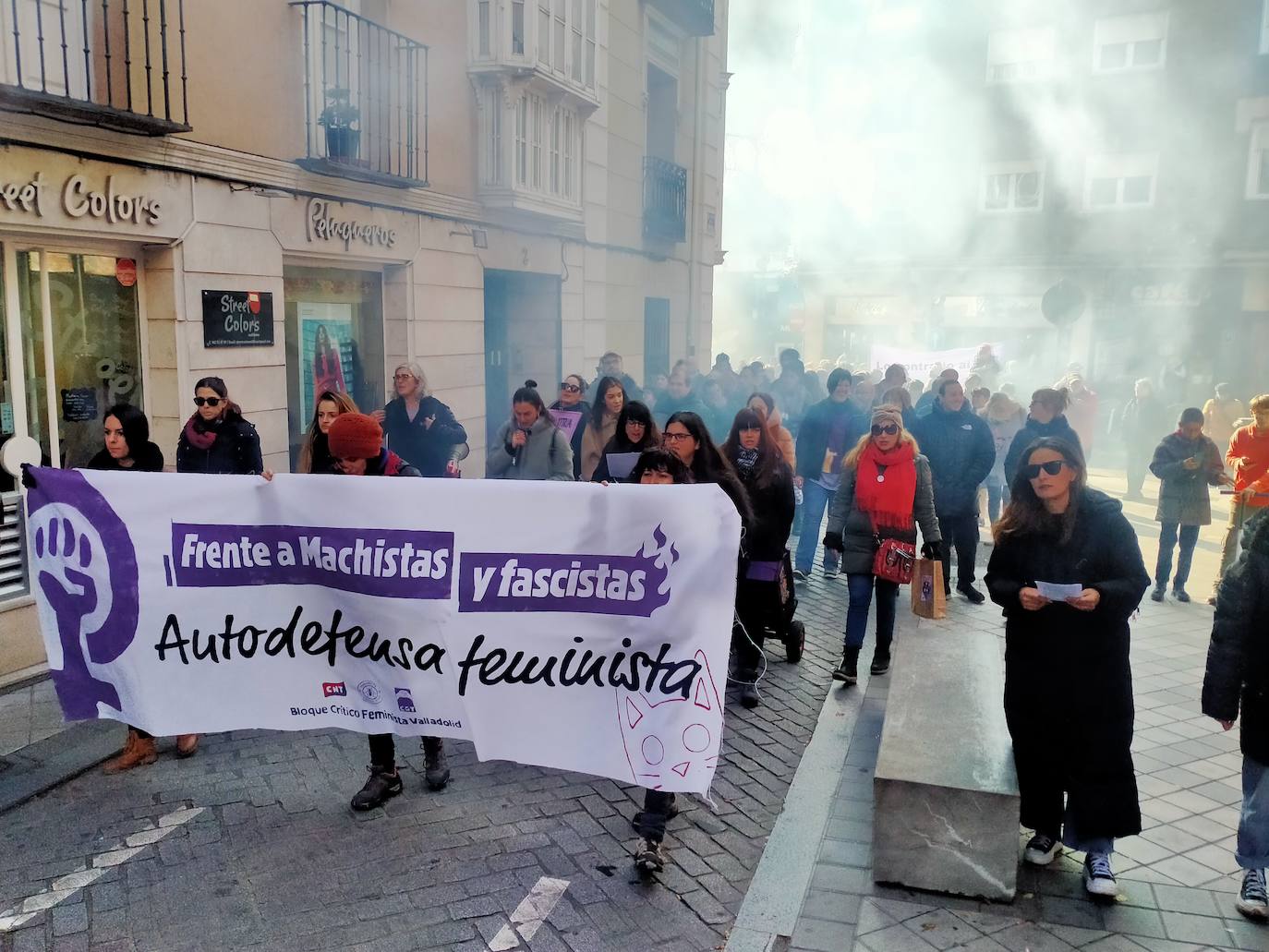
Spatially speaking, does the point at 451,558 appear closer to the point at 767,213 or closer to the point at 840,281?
the point at 840,281

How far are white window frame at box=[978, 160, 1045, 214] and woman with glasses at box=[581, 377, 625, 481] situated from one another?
2383cm

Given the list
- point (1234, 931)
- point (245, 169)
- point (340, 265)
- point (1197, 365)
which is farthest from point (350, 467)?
point (1197, 365)

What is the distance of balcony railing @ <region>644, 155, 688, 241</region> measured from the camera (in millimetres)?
16797

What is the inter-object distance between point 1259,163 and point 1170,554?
20.2 meters

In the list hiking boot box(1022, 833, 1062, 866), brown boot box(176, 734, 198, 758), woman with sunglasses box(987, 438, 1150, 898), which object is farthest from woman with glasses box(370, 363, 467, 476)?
hiking boot box(1022, 833, 1062, 866)

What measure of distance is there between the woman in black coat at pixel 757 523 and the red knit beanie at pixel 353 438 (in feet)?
7.81

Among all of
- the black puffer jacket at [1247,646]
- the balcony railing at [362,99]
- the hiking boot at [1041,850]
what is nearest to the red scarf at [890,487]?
the hiking boot at [1041,850]

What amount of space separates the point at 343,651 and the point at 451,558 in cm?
62

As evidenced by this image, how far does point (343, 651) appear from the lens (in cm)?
420

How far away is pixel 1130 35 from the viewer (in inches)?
1030

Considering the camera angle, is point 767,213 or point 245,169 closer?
point 245,169

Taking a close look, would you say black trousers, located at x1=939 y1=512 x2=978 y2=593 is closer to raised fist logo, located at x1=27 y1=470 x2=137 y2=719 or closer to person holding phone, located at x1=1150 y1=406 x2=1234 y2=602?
person holding phone, located at x1=1150 y1=406 x2=1234 y2=602

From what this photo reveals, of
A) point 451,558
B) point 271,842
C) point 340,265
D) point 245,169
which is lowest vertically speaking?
point 271,842

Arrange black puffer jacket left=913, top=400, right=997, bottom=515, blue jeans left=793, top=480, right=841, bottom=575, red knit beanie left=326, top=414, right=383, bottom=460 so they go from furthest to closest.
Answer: blue jeans left=793, top=480, right=841, bottom=575, black puffer jacket left=913, top=400, right=997, bottom=515, red knit beanie left=326, top=414, right=383, bottom=460
